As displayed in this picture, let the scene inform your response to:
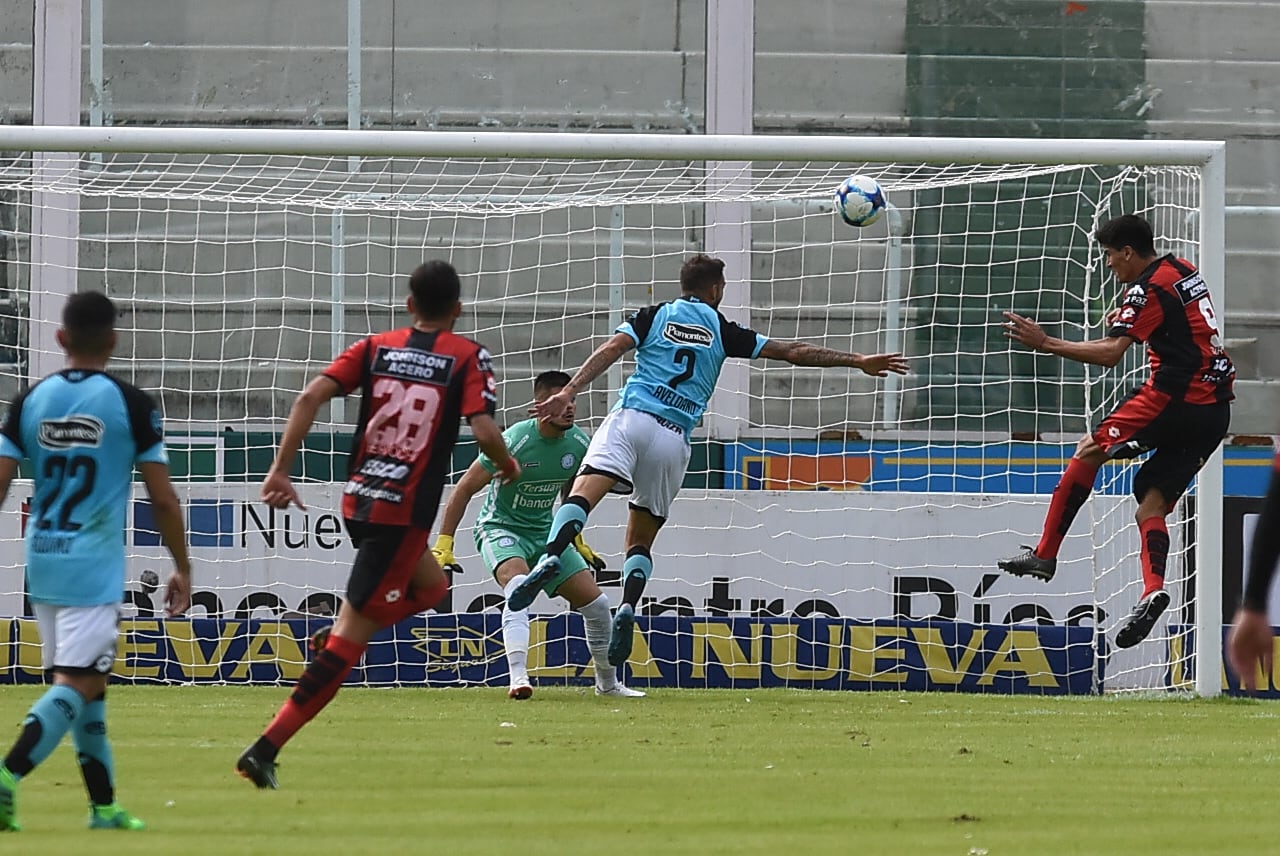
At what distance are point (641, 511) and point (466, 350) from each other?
4070mm

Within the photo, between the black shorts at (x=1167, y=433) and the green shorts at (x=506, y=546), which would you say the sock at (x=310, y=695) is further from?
the black shorts at (x=1167, y=433)

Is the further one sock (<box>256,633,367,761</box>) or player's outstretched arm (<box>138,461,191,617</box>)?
sock (<box>256,633,367,761</box>)

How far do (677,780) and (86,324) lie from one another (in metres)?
2.73

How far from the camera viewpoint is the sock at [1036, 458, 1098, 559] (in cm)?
1008

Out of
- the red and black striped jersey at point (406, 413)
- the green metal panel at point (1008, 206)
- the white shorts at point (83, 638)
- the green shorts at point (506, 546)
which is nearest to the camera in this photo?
the white shorts at point (83, 638)

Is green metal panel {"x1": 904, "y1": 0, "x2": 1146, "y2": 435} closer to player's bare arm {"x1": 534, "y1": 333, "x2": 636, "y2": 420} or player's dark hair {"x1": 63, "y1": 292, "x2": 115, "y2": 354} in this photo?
player's bare arm {"x1": 534, "y1": 333, "x2": 636, "y2": 420}

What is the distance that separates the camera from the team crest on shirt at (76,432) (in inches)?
207

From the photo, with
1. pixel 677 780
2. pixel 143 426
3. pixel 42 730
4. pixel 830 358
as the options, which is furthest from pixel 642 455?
pixel 42 730

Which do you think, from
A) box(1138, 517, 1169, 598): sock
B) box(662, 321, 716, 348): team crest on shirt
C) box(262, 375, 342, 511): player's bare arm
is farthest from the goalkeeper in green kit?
box(262, 375, 342, 511): player's bare arm

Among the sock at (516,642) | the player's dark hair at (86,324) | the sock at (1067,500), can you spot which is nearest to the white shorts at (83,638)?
the player's dark hair at (86,324)

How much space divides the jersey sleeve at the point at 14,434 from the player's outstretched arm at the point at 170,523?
36 centimetres

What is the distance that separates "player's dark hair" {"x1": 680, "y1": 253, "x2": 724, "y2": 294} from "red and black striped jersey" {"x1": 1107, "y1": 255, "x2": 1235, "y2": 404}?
2253mm

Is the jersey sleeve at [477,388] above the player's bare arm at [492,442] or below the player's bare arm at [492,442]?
above

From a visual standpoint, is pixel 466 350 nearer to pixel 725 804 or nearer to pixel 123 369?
pixel 725 804
